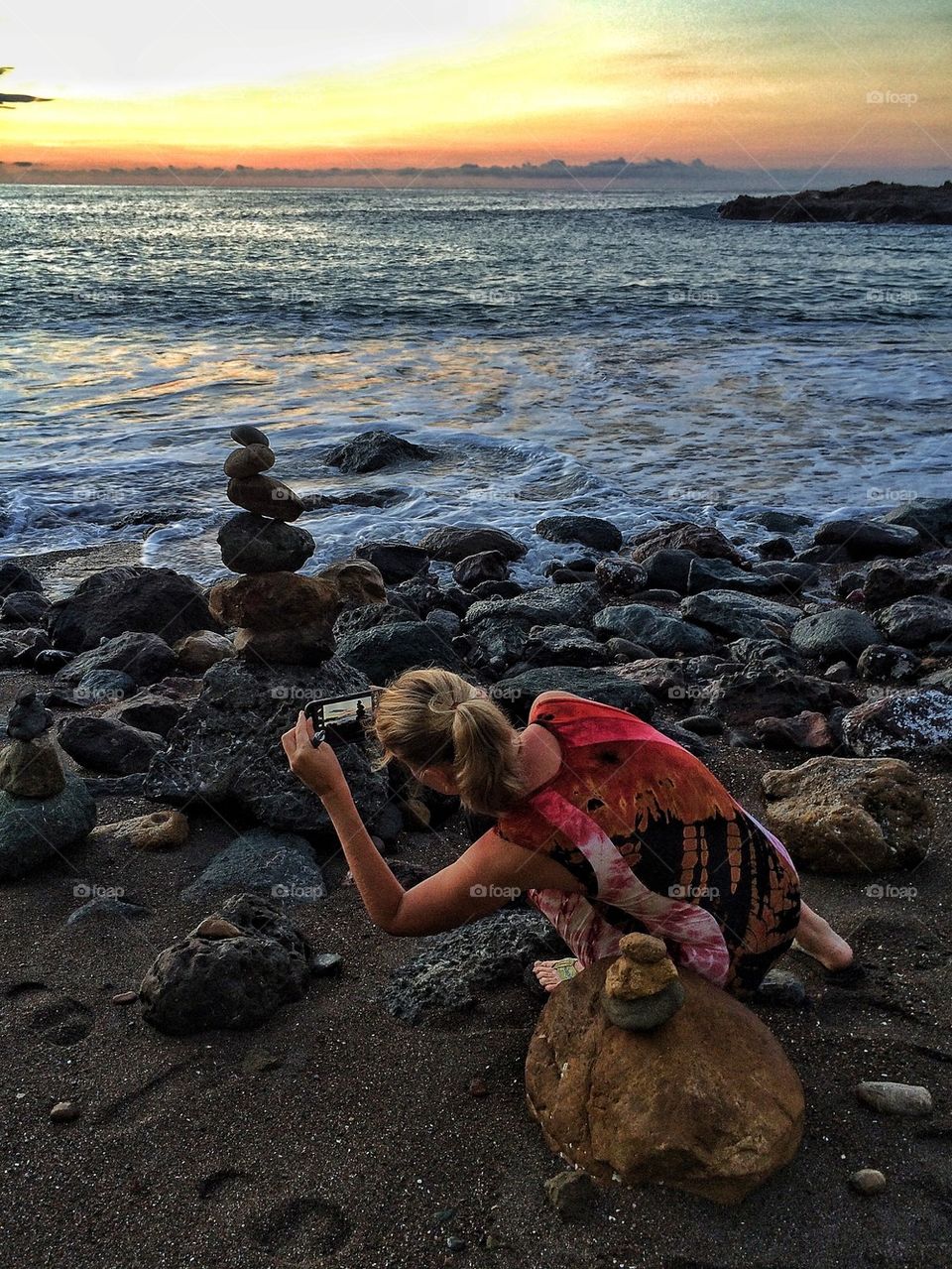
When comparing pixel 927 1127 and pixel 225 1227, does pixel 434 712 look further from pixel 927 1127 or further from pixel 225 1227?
pixel 927 1127

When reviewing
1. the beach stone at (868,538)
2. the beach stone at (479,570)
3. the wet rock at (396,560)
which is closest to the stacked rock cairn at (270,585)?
the beach stone at (479,570)

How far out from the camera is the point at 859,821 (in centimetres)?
438

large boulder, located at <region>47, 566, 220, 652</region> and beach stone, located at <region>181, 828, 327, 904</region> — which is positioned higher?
beach stone, located at <region>181, 828, 327, 904</region>

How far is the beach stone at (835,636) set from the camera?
7.10m

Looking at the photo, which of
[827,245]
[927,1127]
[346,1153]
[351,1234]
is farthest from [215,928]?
[827,245]

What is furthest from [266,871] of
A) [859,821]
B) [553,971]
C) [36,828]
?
[859,821]

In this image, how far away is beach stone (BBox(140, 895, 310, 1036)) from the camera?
3.49 meters

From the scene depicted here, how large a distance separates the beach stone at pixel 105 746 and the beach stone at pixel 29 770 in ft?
2.94

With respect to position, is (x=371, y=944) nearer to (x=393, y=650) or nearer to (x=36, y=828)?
(x=36, y=828)

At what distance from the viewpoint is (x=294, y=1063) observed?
338 centimetres

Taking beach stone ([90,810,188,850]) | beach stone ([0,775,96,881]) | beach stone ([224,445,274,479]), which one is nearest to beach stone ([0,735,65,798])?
beach stone ([0,775,96,881])

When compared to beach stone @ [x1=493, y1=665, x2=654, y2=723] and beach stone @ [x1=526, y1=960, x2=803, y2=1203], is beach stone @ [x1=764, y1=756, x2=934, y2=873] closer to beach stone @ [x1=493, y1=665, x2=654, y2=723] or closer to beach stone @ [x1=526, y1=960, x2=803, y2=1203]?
beach stone @ [x1=493, y1=665, x2=654, y2=723]

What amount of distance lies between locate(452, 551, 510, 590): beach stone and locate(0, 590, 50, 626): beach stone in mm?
3506

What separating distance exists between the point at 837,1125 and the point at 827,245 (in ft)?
194
